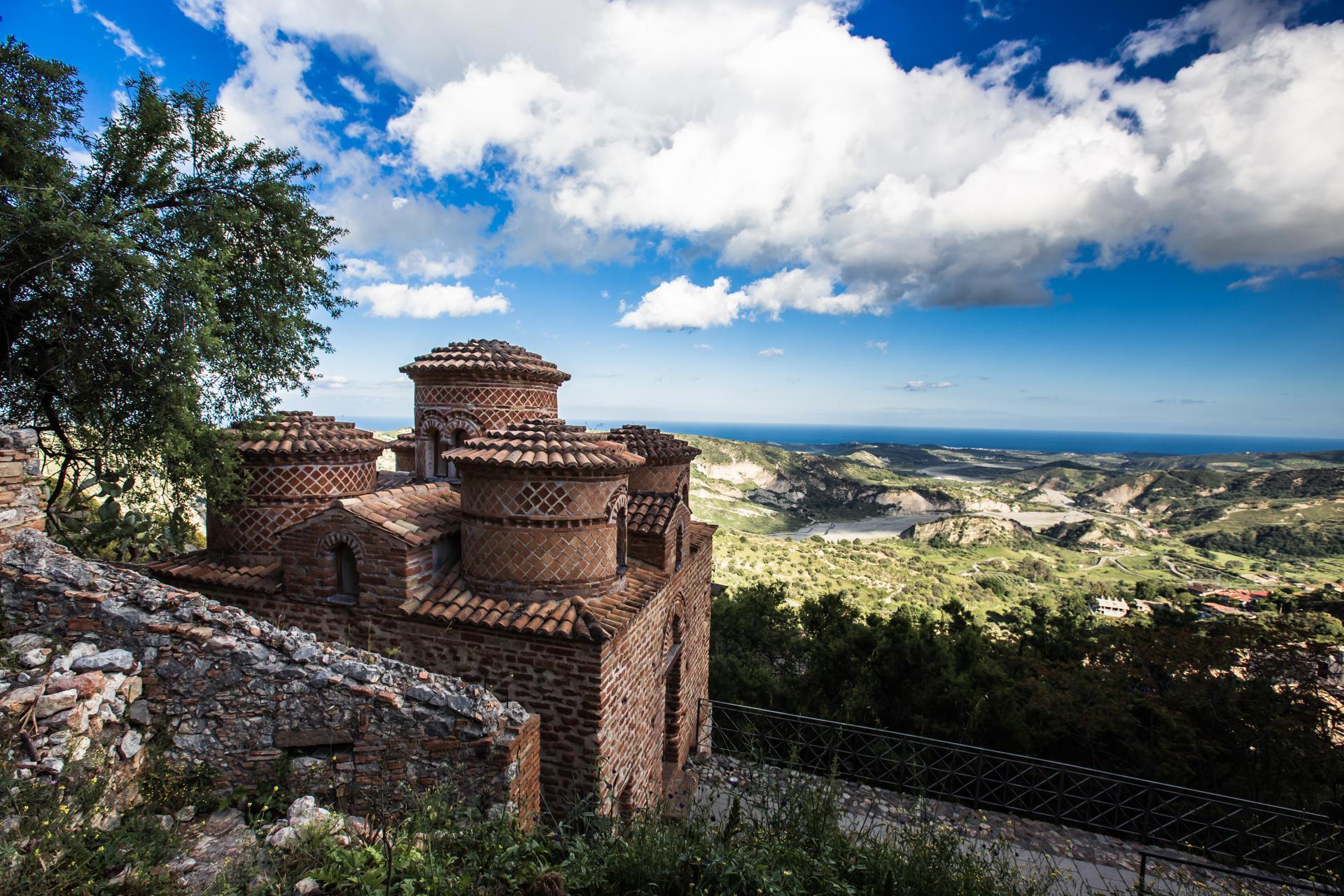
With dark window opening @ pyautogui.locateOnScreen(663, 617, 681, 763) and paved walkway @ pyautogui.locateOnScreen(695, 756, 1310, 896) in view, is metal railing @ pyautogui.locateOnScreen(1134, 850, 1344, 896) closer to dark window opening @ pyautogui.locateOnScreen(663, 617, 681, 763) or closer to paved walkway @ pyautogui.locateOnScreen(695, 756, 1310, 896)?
paved walkway @ pyautogui.locateOnScreen(695, 756, 1310, 896)

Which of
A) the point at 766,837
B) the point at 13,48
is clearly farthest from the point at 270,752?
the point at 13,48

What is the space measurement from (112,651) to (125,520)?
8888 mm

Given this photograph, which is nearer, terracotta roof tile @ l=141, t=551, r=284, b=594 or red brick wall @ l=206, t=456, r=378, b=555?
terracotta roof tile @ l=141, t=551, r=284, b=594

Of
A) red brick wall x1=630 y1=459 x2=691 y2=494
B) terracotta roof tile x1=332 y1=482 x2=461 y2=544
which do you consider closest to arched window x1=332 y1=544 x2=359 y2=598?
terracotta roof tile x1=332 y1=482 x2=461 y2=544

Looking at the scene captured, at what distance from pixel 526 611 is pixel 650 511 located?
2.82 m

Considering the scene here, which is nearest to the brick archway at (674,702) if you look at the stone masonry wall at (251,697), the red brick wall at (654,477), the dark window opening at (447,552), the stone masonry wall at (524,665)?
the red brick wall at (654,477)

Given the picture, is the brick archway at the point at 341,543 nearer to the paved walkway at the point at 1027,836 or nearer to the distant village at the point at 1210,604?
the paved walkway at the point at 1027,836

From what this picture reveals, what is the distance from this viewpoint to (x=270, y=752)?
5.15m

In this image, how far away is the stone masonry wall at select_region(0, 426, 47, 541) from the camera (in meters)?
5.68

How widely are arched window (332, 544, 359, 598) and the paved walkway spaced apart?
Result: 19.1 ft

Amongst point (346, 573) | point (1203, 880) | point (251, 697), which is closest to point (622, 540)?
point (346, 573)

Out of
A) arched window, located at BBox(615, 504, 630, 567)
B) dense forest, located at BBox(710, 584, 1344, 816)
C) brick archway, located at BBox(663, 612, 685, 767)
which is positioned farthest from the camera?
dense forest, located at BBox(710, 584, 1344, 816)

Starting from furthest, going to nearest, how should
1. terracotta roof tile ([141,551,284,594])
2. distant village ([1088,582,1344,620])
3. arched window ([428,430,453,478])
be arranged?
distant village ([1088,582,1344,620]) → arched window ([428,430,453,478]) → terracotta roof tile ([141,551,284,594])

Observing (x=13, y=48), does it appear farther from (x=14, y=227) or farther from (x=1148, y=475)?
(x=1148, y=475)
